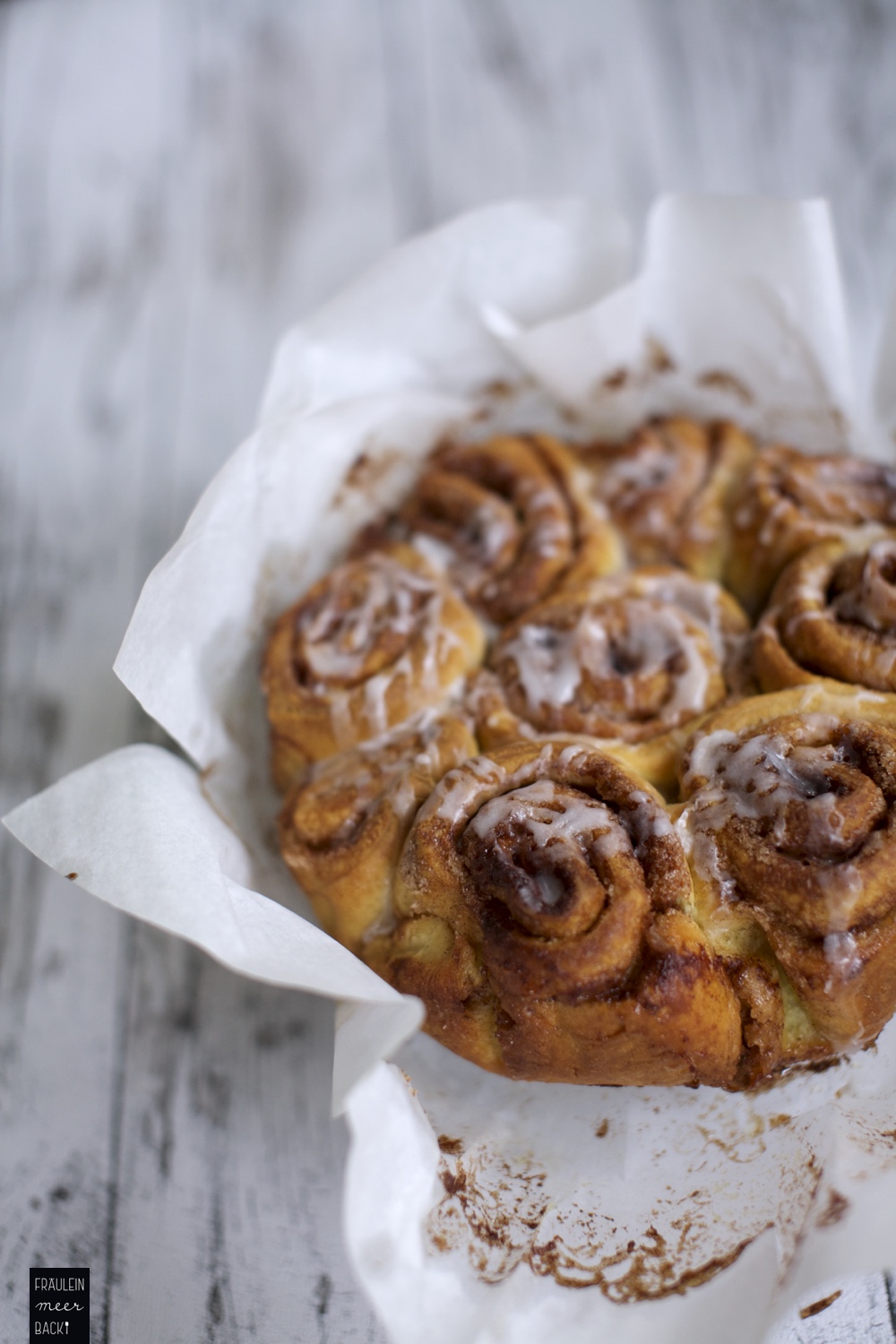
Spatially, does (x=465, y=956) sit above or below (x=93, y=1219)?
above

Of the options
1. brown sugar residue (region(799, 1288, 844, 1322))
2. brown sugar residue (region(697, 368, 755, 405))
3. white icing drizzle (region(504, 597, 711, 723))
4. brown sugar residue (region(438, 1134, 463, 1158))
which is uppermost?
brown sugar residue (region(697, 368, 755, 405))

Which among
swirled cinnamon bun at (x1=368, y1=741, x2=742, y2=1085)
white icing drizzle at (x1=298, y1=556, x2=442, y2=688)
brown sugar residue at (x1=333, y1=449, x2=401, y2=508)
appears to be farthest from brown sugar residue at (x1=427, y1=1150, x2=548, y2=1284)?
brown sugar residue at (x1=333, y1=449, x2=401, y2=508)

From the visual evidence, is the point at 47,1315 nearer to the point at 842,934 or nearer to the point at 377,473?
the point at 842,934

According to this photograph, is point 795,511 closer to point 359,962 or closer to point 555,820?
point 555,820

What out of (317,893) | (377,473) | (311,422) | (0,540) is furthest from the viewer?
(0,540)

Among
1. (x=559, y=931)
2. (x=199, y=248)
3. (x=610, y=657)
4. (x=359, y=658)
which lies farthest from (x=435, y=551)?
(x=199, y=248)

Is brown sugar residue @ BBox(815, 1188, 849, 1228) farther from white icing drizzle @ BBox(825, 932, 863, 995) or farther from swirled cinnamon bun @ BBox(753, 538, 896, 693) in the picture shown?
swirled cinnamon bun @ BBox(753, 538, 896, 693)

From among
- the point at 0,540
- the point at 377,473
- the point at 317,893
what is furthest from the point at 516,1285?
the point at 0,540

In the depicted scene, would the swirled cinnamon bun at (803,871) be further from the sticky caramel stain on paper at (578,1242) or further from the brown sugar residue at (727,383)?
the brown sugar residue at (727,383)
